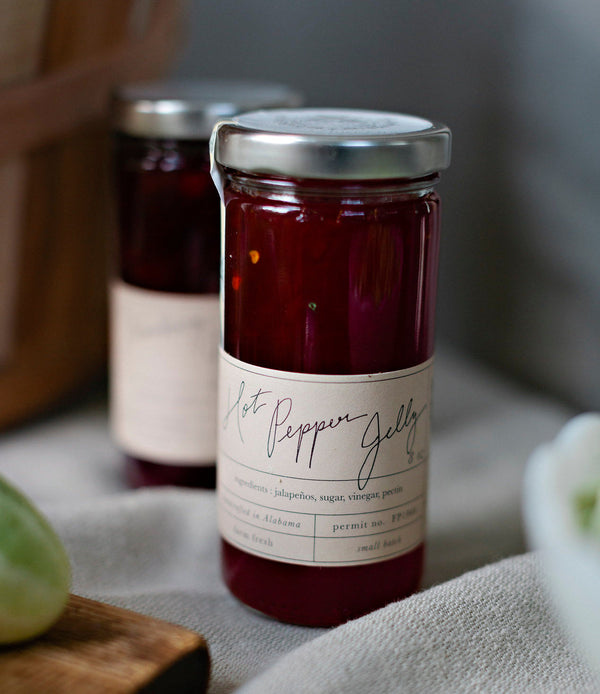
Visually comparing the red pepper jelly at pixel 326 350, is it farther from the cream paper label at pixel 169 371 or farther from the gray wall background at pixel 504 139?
the gray wall background at pixel 504 139

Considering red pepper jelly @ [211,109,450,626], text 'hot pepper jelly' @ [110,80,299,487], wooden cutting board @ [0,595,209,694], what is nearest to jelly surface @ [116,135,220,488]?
text 'hot pepper jelly' @ [110,80,299,487]

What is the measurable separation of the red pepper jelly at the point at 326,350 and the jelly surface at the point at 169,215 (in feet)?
0.42

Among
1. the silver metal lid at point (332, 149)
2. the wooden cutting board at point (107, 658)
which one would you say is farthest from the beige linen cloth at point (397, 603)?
the silver metal lid at point (332, 149)

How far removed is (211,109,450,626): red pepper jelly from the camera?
44 cm

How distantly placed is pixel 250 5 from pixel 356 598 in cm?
73

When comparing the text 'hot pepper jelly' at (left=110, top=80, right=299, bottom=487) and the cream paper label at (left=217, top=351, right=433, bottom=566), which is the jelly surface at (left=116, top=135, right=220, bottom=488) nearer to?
the text 'hot pepper jelly' at (left=110, top=80, right=299, bottom=487)

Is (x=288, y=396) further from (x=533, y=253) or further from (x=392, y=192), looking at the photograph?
(x=533, y=253)

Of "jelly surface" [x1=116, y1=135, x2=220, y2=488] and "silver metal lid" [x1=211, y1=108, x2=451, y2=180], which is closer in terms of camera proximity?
"silver metal lid" [x1=211, y1=108, x2=451, y2=180]

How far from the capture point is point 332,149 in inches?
16.4

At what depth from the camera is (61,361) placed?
760mm

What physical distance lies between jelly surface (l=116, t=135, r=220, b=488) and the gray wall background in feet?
1.01

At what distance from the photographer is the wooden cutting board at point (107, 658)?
38 cm

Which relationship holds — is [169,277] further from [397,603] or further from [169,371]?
[397,603]

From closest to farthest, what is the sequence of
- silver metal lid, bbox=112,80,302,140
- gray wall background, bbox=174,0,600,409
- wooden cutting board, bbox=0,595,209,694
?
wooden cutting board, bbox=0,595,209,694 → silver metal lid, bbox=112,80,302,140 → gray wall background, bbox=174,0,600,409
